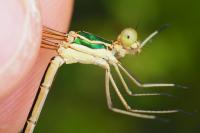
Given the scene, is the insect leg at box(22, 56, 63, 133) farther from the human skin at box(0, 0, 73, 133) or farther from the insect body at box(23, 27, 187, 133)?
the human skin at box(0, 0, 73, 133)

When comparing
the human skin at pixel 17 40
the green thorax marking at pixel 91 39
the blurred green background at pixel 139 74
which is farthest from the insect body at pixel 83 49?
the blurred green background at pixel 139 74

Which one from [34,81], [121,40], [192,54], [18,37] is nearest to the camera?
[18,37]

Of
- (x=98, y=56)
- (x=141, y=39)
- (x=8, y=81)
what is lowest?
(x=8, y=81)

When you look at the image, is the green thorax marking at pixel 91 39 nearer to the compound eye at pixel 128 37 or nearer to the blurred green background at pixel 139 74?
the compound eye at pixel 128 37

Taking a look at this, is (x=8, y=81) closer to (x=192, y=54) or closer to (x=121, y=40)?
(x=121, y=40)

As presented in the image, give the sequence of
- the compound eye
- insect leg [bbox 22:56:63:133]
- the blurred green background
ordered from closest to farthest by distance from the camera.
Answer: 1. the compound eye
2. insect leg [bbox 22:56:63:133]
3. the blurred green background

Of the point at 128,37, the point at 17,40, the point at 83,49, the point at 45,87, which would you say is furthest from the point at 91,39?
the point at 17,40

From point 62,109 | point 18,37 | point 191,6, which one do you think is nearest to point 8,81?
→ point 18,37

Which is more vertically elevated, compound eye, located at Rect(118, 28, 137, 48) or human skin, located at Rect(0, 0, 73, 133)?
compound eye, located at Rect(118, 28, 137, 48)

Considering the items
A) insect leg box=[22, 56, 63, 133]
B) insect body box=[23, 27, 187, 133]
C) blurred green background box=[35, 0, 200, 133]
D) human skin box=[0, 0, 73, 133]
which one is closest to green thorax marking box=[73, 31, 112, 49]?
insect body box=[23, 27, 187, 133]
